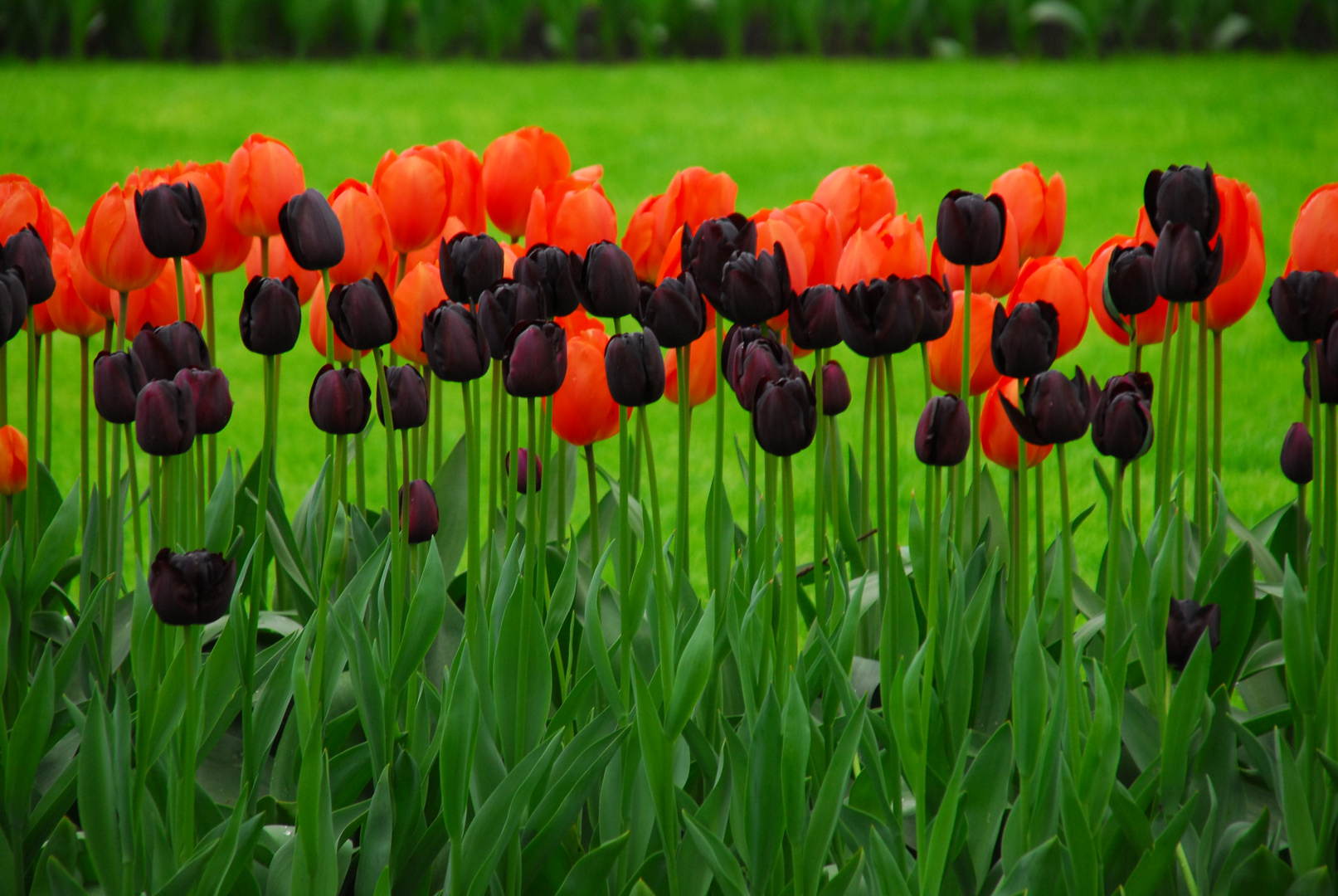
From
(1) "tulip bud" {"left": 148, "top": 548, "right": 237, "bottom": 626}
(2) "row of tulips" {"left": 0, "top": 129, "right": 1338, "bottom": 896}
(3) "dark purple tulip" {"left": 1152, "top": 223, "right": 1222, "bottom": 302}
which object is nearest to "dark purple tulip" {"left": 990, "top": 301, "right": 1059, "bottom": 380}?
(2) "row of tulips" {"left": 0, "top": 129, "right": 1338, "bottom": 896}

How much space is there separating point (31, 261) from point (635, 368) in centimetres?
75

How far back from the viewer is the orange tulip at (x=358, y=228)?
1400 mm

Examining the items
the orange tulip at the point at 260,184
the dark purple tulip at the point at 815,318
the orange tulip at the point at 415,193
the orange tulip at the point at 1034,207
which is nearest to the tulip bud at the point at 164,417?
the orange tulip at the point at 260,184

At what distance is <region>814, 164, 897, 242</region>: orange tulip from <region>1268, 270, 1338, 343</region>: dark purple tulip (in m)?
0.49

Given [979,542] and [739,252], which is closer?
[739,252]

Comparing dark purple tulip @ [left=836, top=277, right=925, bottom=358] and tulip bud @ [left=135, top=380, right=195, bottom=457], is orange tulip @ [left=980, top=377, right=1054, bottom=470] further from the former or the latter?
tulip bud @ [left=135, top=380, right=195, bottom=457]

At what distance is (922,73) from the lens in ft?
24.7

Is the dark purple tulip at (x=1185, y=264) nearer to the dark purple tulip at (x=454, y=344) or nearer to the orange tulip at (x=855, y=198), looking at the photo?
the orange tulip at (x=855, y=198)

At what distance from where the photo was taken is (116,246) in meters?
1.41

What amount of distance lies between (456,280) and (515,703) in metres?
0.44

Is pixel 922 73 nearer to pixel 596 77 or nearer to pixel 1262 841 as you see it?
pixel 596 77

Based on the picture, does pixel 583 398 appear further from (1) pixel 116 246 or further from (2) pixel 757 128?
(2) pixel 757 128

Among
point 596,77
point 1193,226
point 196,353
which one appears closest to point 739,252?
point 1193,226

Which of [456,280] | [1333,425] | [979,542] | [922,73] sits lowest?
[979,542]
